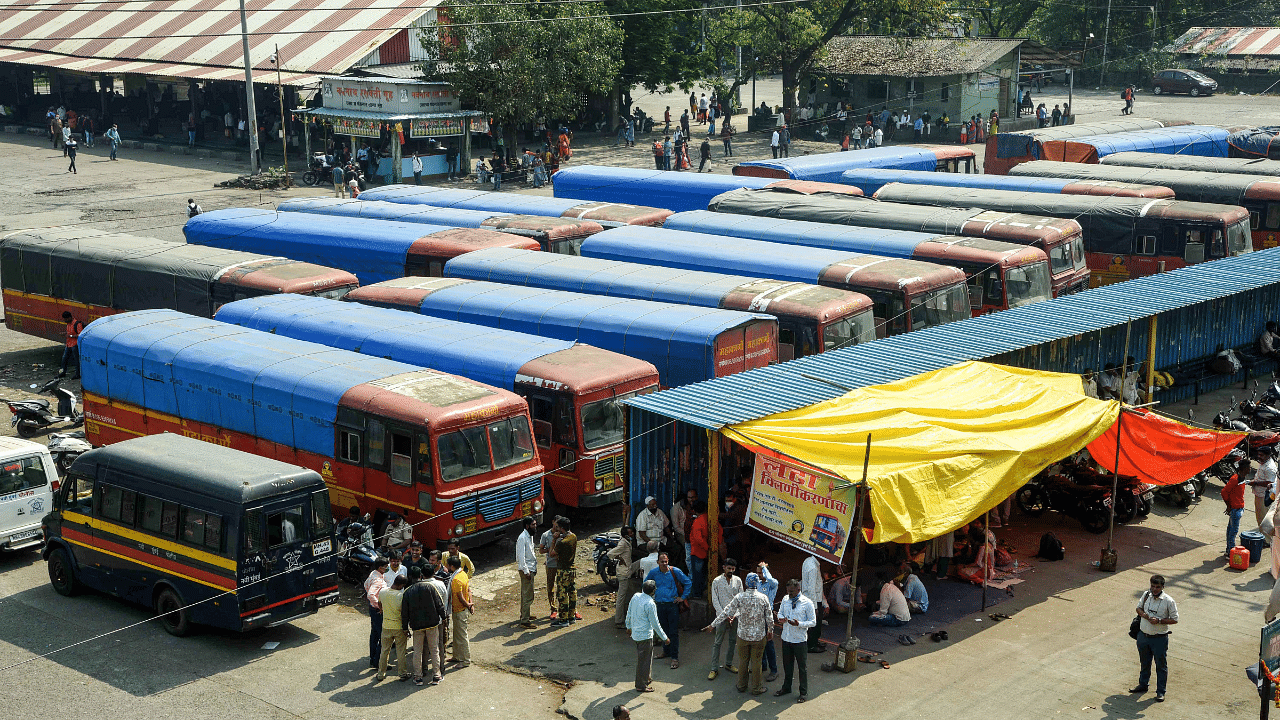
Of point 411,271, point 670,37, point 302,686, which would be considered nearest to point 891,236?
point 411,271

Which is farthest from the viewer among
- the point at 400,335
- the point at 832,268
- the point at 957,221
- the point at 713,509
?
the point at 957,221

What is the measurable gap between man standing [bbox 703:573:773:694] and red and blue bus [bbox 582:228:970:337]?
34.9ft

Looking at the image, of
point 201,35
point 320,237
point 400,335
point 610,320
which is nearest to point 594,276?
point 610,320

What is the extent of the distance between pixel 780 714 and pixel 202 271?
676 inches

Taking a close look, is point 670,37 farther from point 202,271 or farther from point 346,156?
point 202,271

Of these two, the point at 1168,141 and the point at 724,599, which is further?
the point at 1168,141

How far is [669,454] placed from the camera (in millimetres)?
16391

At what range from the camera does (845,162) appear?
3925 centimetres

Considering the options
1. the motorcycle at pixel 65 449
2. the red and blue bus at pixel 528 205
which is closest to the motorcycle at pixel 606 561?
the motorcycle at pixel 65 449

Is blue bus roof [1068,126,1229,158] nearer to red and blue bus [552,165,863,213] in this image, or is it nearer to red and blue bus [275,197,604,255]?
red and blue bus [552,165,863,213]

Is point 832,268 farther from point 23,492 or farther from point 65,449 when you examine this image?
point 23,492

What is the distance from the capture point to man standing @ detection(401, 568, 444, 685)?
45.4 ft

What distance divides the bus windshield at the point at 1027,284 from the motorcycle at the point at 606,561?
1125 centimetres

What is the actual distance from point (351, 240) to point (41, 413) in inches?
304
